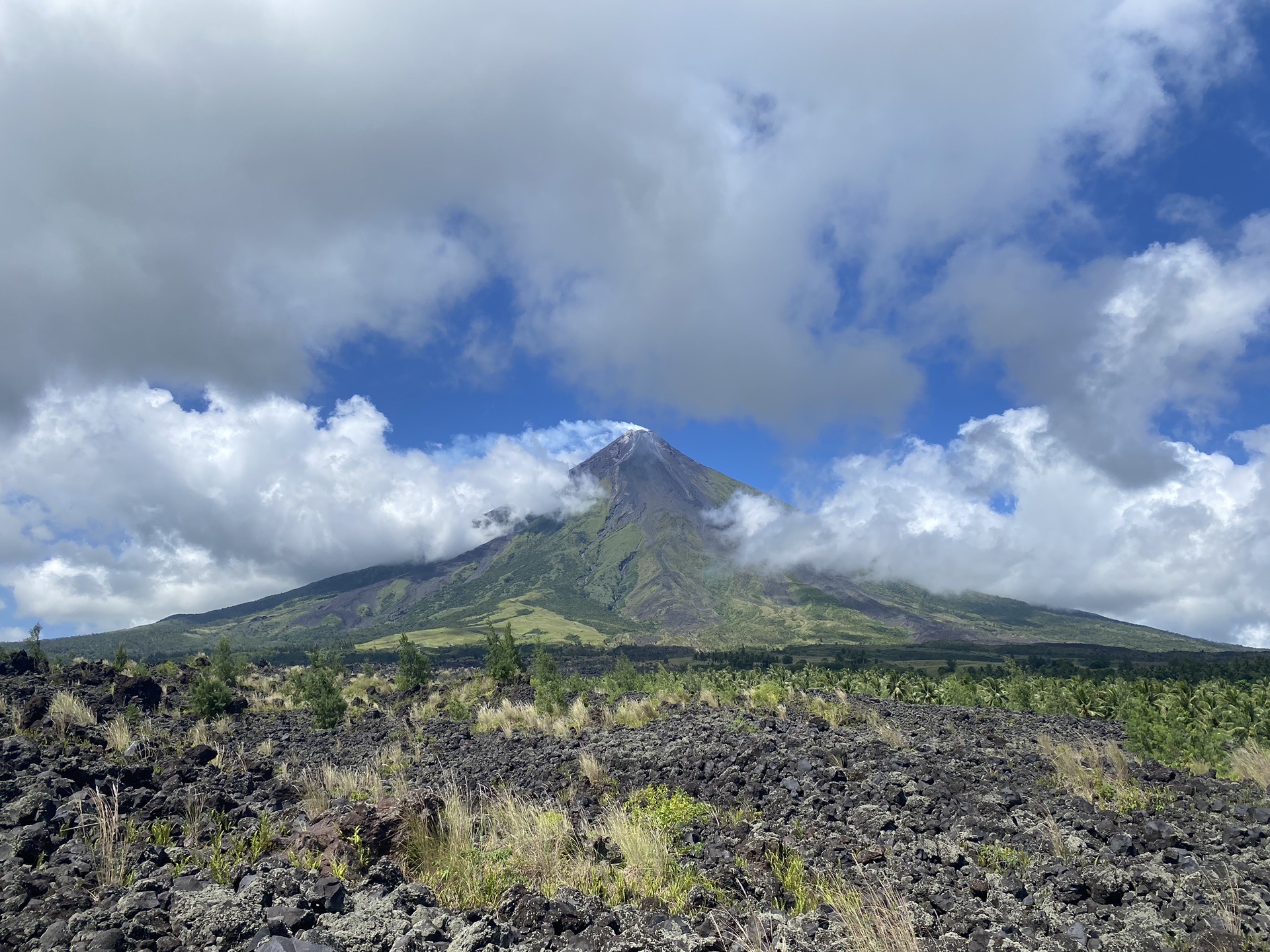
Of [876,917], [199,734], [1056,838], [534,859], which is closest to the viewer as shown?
[876,917]

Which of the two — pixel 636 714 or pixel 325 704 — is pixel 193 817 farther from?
pixel 325 704

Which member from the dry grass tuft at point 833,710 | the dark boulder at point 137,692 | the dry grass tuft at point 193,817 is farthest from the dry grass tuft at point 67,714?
the dry grass tuft at point 833,710

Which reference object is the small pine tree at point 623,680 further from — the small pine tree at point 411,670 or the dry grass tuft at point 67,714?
the dry grass tuft at point 67,714

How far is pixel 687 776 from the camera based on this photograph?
10.8 meters

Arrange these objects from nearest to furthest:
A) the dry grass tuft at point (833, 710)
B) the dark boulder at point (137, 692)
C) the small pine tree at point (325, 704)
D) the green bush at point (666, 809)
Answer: the green bush at point (666, 809), the dry grass tuft at point (833, 710), the dark boulder at point (137, 692), the small pine tree at point (325, 704)

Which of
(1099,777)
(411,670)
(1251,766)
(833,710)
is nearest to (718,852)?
(1099,777)

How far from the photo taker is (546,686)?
2194 centimetres

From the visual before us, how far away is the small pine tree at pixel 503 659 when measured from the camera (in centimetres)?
2962

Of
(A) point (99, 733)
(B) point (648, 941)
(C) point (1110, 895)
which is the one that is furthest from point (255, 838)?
(A) point (99, 733)

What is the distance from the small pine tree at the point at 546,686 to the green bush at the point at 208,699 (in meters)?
10.6

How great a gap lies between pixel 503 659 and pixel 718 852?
24.5 meters

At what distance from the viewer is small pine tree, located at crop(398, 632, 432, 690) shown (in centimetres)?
3161

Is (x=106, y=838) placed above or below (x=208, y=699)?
above

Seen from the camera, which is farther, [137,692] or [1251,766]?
[137,692]
